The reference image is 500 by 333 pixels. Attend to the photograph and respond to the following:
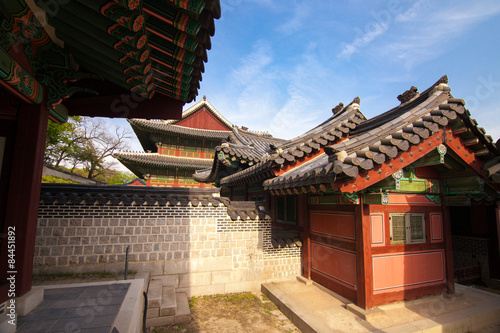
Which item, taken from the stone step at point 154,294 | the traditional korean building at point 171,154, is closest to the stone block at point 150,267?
the stone step at point 154,294

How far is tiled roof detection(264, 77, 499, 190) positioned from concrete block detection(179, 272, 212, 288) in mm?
2971

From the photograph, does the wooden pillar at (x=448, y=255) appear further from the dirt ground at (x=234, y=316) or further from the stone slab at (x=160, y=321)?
the stone slab at (x=160, y=321)

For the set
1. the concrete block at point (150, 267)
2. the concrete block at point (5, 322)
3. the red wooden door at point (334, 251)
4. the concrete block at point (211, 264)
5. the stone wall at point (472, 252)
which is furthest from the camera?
the stone wall at point (472, 252)

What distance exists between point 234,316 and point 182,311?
1047 millimetres

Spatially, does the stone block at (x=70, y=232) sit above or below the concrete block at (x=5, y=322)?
above

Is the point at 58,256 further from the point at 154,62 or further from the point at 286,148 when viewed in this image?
the point at 286,148

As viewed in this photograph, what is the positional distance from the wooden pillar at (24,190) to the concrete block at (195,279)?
324 cm

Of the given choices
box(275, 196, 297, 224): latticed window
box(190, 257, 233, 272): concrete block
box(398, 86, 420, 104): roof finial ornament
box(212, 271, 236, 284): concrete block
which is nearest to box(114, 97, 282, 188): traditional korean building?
box(275, 196, 297, 224): latticed window

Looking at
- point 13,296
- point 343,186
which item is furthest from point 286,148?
point 13,296

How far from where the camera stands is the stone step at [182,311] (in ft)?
15.5

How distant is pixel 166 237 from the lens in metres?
5.82

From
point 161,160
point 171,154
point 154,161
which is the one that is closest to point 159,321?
point 154,161

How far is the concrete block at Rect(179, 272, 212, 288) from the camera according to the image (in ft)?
19.1

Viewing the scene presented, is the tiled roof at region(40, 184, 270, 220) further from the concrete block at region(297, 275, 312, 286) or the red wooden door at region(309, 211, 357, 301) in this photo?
the concrete block at region(297, 275, 312, 286)
